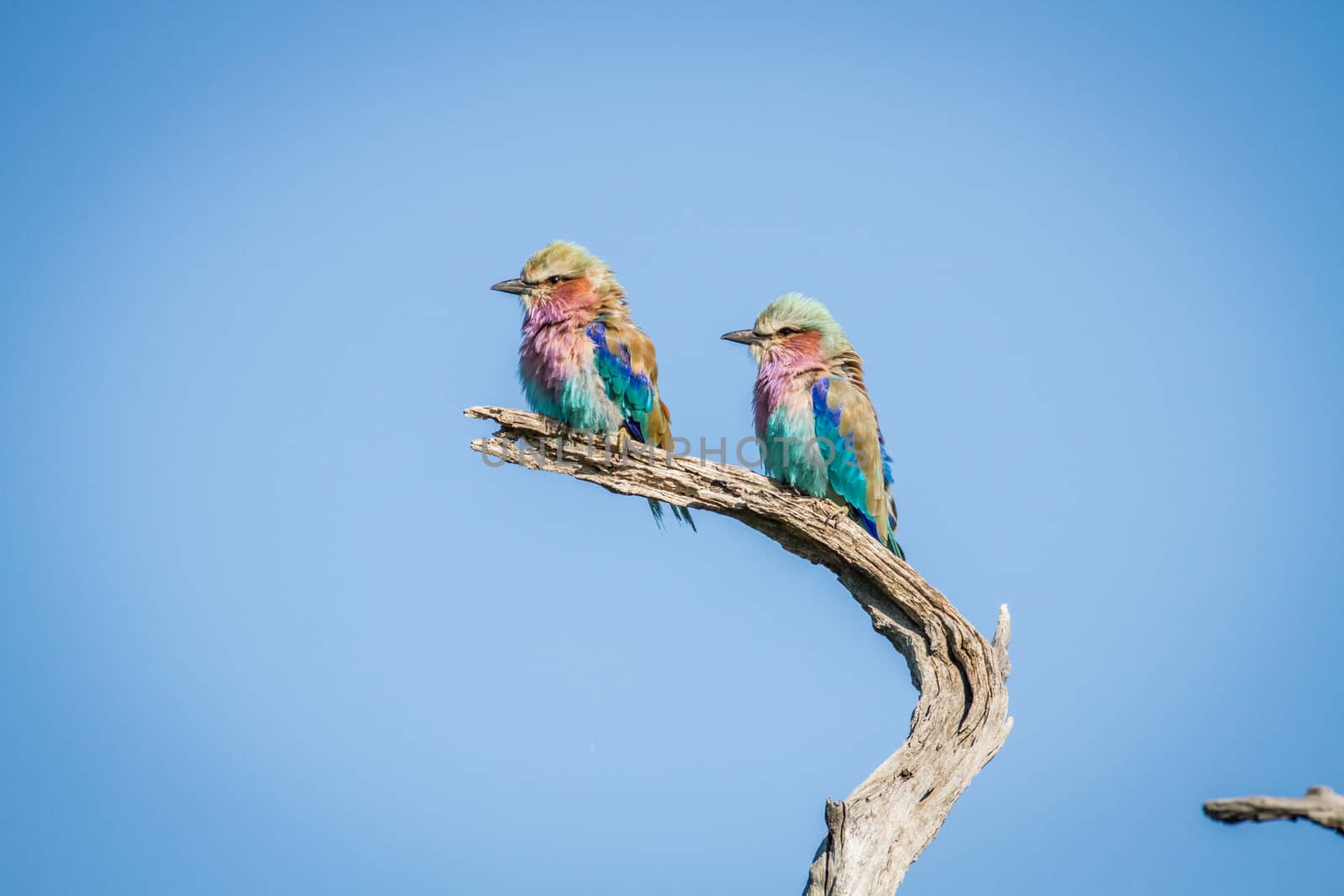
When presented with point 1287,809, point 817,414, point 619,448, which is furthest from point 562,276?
point 1287,809

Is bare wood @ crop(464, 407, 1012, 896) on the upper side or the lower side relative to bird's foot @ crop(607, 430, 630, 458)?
lower

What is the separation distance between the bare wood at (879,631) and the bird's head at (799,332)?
1.02 meters

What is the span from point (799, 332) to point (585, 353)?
4.52 ft

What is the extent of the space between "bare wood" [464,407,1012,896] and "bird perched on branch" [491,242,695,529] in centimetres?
29

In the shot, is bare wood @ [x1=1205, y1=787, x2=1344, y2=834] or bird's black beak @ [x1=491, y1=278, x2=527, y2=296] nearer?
bare wood @ [x1=1205, y1=787, x2=1344, y2=834]

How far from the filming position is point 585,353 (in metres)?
7.51

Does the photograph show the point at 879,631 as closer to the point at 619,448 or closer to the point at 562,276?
the point at 619,448

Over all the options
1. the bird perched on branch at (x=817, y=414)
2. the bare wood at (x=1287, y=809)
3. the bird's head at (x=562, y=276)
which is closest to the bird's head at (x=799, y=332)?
the bird perched on branch at (x=817, y=414)

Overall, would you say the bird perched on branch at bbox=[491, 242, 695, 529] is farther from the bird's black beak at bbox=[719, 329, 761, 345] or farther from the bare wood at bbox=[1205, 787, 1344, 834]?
the bare wood at bbox=[1205, 787, 1344, 834]

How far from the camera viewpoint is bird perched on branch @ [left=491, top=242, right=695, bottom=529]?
743 cm

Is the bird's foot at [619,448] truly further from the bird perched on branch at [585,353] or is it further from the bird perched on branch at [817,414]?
the bird perched on branch at [817,414]

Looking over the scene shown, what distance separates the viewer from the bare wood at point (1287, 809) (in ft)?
14.1

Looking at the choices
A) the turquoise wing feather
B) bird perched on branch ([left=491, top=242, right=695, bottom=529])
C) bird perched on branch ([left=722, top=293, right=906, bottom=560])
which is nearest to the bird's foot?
bird perched on branch ([left=491, top=242, right=695, bottom=529])

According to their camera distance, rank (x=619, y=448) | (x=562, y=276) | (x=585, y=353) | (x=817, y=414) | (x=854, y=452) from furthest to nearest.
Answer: (x=562, y=276), (x=585, y=353), (x=817, y=414), (x=854, y=452), (x=619, y=448)
